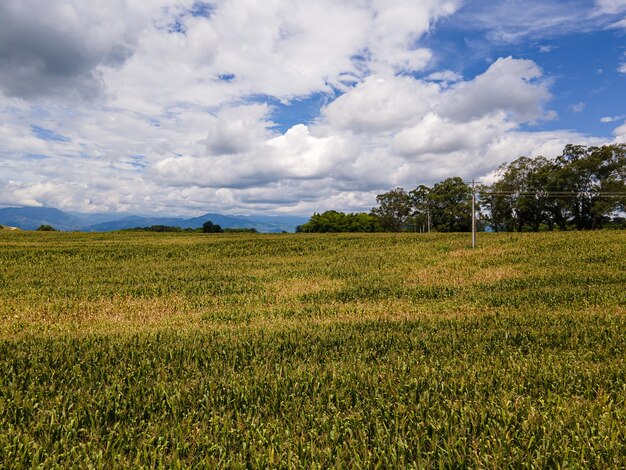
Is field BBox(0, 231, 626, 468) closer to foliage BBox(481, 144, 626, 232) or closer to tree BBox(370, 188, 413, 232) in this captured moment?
foliage BBox(481, 144, 626, 232)

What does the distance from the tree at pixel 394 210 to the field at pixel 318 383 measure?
125 meters

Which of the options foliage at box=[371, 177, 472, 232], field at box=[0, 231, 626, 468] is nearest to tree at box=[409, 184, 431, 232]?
foliage at box=[371, 177, 472, 232]

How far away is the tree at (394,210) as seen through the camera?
138875 mm

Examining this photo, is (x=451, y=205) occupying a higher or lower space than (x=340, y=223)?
higher

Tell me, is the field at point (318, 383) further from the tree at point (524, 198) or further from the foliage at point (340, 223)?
the foliage at point (340, 223)

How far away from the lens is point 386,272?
83.9ft

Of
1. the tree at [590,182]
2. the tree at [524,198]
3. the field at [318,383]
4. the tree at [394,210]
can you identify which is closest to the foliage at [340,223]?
the tree at [394,210]

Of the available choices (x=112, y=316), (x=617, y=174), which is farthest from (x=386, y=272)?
(x=617, y=174)

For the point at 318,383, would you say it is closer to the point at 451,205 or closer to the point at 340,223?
the point at 451,205

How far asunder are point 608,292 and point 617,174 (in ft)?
237

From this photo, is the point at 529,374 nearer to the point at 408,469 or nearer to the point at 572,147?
the point at 408,469

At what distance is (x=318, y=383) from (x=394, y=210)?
141 m

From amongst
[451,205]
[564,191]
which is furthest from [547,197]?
[451,205]

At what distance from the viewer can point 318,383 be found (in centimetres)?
580
